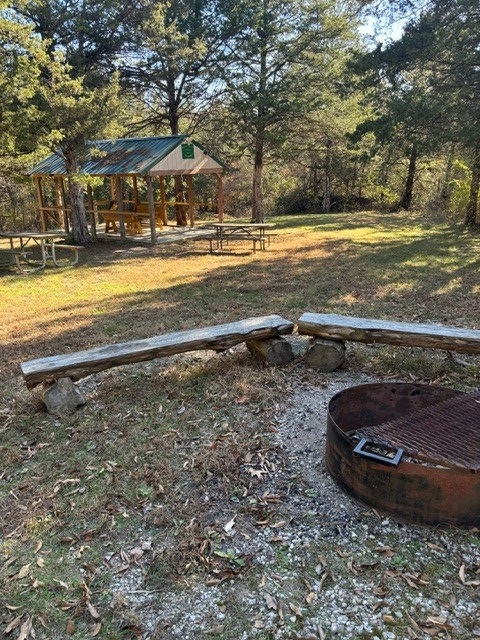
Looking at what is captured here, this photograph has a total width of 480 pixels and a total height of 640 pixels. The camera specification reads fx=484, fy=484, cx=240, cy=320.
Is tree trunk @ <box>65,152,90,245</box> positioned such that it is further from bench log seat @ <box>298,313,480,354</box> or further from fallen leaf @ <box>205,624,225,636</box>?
fallen leaf @ <box>205,624,225,636</box>

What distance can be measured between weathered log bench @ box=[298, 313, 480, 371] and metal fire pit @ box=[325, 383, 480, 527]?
2.89ft

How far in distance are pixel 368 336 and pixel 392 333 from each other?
0.64ft

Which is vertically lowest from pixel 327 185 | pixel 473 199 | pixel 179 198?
pixel 473 199

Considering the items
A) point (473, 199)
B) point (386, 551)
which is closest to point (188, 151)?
point (473, 199)

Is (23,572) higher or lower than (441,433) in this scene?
lower

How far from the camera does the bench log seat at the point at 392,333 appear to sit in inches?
153

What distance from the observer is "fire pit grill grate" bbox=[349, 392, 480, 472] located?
7.92ft

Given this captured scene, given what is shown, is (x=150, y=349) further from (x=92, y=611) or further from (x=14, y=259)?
(x=14, y=259)

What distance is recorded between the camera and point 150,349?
12.8 feet

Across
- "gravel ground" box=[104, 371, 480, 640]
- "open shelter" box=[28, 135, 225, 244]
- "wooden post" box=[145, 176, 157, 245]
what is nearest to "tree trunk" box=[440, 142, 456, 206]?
"open shelter" box=[28, 135, 225, 244]

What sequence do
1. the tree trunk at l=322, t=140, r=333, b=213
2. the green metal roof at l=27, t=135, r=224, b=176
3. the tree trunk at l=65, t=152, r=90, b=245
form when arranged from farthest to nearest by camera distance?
the tree trunk at l=322, t=140, r=333, b=213, the green metal roof at l=27, t=135, r=224, b=176, the tree trunk at l=65, t=152, r=90, b=245

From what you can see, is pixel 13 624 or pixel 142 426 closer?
pixel 13 624

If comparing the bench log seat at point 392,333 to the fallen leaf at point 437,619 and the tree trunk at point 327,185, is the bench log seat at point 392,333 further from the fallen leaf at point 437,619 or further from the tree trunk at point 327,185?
the tree trunk at point 327,185

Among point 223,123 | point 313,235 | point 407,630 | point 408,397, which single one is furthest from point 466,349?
point 223,123
